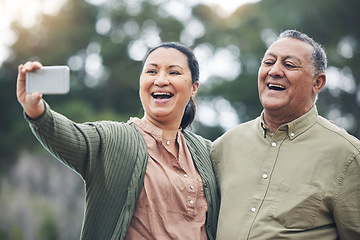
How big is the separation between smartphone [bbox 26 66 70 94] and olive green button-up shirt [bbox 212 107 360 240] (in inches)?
58.6

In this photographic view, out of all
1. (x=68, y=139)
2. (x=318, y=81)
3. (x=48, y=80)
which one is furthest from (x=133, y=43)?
A: (x=48, y=80)

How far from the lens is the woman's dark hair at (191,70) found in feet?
11.5

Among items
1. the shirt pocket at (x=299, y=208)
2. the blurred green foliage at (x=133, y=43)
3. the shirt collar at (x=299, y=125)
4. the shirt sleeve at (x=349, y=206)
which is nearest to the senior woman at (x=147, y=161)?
the shirt pocket at (x=299, y=208)

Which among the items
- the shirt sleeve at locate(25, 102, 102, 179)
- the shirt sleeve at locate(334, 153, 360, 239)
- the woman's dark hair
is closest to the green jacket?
the shirt sleeve at locate(25, 102, 102, 179)

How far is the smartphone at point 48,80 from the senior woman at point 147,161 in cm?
4

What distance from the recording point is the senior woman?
2.79m

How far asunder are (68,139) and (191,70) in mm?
1163

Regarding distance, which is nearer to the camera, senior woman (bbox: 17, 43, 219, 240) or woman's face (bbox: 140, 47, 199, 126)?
senior woman (bbox: 17, 43, 219, 240)

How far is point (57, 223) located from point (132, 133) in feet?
29.6

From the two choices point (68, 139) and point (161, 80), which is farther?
point (161, 80)

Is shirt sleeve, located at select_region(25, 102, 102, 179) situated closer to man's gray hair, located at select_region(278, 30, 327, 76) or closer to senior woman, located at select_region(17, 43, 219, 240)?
senior woman, located at select_region(17, 43, 219, 240)

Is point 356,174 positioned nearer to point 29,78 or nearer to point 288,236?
point 288,236

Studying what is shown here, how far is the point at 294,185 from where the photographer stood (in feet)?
10.5

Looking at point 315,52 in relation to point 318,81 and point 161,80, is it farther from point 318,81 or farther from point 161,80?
point 161,80
